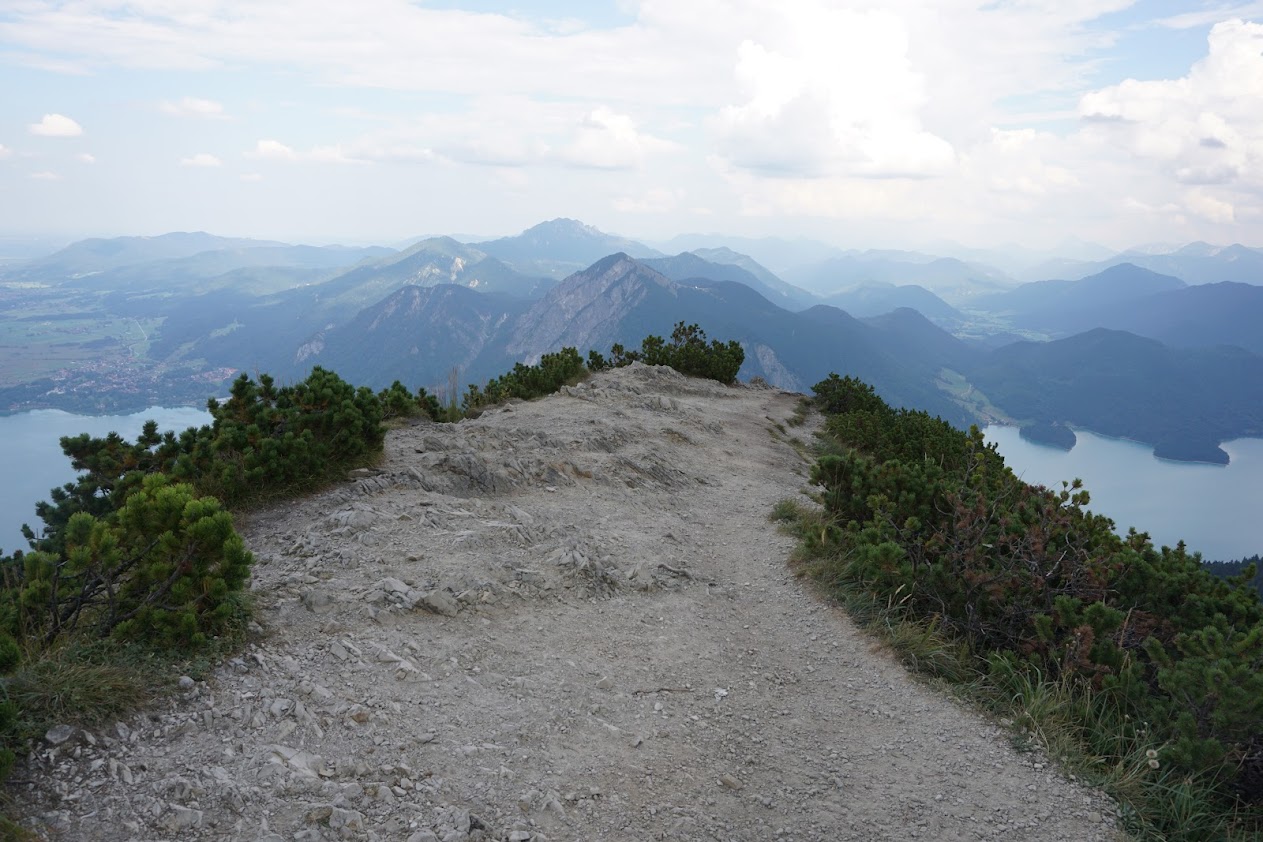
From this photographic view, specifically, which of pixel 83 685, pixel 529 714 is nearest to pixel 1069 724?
pixel 529 714

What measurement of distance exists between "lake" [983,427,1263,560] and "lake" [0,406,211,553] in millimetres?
119542

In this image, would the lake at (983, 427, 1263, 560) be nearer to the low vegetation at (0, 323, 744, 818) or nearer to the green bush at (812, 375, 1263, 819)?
the green bush at (812, 375, 1263, 819)

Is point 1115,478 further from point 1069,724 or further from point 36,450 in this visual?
point 36,450

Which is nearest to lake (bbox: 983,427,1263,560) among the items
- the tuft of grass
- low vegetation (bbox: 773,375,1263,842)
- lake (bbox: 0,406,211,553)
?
low vegetation (bbox: 773,375,1263,842)

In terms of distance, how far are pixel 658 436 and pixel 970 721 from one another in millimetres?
10769

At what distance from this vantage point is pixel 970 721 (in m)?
6.06

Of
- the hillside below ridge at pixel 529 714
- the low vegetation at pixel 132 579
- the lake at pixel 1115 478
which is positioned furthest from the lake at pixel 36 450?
the hillside below ridge at pixel 529 714

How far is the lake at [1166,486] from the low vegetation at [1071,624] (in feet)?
292

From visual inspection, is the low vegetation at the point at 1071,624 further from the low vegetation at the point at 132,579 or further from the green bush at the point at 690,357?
the green bush at the point at 690,357

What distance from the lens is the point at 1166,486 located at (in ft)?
455

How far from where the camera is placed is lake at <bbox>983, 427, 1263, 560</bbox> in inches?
4254

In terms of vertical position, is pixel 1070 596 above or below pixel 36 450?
above

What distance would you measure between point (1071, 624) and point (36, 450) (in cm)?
14267

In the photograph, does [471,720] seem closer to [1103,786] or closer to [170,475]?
[1103,786]
